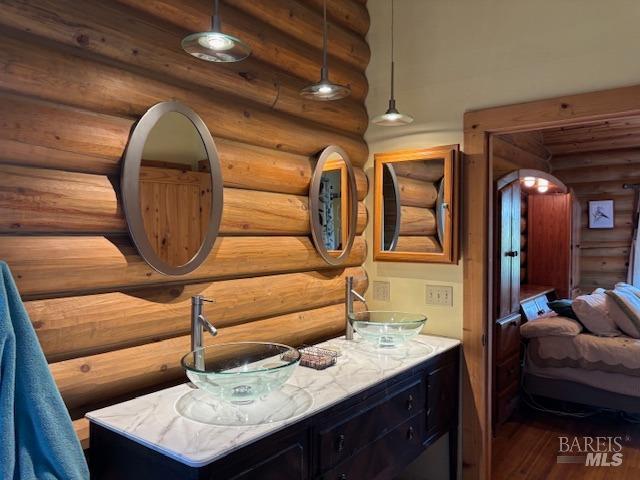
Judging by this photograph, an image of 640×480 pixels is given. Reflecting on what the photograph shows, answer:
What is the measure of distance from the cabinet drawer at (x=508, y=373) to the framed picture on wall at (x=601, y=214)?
3.13 meters

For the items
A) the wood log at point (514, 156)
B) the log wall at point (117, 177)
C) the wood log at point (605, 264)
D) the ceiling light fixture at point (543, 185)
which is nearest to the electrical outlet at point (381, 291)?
the log wall at point (117, 177)

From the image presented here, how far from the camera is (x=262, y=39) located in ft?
7.18

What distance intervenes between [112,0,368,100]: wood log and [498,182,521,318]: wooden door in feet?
4.65

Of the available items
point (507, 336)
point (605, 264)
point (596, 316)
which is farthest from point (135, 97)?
point (605, 264)

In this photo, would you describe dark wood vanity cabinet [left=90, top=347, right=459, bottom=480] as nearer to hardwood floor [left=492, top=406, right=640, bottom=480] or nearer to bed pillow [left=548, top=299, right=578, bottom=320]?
hardwood floor [left=492, top=406, right=640, bottom=480]

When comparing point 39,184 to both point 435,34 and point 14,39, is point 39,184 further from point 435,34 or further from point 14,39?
point 435,34

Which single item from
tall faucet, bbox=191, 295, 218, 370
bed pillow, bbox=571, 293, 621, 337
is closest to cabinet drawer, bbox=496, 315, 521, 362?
→ bed pillow, bbox=571, 293, 621, 337

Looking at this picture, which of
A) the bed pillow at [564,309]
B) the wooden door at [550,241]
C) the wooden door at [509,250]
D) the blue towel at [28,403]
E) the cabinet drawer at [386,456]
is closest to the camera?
the blue towel at [28,403]

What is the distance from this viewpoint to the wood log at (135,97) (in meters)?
1.43

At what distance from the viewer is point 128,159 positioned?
1.63 metres

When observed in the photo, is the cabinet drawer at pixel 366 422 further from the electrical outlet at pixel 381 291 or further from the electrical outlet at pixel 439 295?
the electrical outlet at pixel 381 291

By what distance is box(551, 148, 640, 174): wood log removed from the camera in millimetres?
5789

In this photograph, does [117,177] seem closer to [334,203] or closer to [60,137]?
[60,137]

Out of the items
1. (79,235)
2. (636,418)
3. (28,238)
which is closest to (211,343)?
(79,235)
